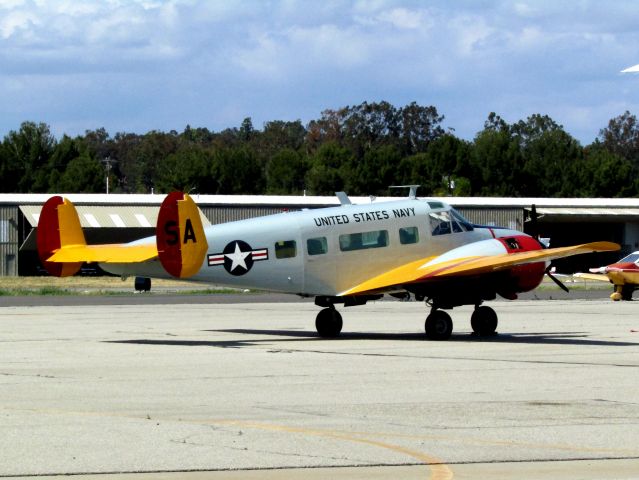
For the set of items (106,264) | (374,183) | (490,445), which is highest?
(374,183)

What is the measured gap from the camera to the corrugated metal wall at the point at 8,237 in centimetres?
7331

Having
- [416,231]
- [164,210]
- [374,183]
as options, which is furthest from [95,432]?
[374,183]

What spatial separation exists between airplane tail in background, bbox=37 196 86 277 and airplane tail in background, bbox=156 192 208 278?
73.8 inches

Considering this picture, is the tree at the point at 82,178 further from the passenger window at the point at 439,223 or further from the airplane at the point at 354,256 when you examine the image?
the airplane at the point at 354,256

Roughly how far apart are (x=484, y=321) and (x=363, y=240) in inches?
128

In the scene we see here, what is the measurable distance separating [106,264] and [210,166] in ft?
352

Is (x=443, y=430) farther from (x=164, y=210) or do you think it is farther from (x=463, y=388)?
(x=164, y=210)

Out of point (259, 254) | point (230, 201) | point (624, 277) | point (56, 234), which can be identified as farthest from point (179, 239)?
point (230, 201)

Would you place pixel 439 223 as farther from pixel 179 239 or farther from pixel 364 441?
pixel 364 441

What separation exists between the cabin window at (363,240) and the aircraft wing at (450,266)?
671mm

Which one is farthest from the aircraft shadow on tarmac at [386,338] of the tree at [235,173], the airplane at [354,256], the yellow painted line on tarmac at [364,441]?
the tree at [235,173]

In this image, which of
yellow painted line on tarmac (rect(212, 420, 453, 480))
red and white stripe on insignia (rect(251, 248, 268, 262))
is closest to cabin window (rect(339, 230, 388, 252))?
Result: red and white stripe on insignia (rect(251, 248, 268, 262))

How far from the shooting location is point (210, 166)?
130m

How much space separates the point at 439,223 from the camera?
84.4 ft
